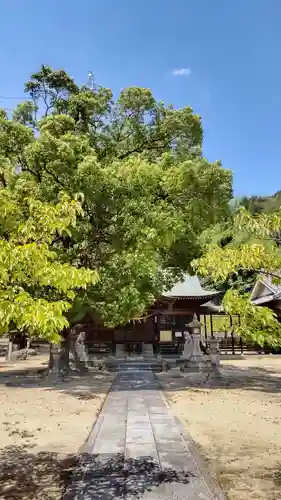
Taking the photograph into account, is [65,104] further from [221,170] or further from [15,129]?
[221,170]

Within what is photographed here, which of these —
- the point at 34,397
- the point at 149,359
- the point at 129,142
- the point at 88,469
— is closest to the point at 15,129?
the point at 129,142

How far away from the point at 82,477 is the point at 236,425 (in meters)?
4.88

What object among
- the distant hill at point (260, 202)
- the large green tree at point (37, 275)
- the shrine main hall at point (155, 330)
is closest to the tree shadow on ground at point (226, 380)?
the shrine main hall at point (155, 330)

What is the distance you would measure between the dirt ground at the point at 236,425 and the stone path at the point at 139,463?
0.40 m

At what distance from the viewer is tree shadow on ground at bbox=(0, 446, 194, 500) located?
4992 mm

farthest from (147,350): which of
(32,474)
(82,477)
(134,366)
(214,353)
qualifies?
(82,477)

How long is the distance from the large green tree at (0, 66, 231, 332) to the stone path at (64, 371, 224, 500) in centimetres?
577

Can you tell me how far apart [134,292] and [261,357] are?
62.4 feet

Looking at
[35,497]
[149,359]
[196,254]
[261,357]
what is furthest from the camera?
[261,357]

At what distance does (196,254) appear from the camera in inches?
645

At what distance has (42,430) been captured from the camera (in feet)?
28.8

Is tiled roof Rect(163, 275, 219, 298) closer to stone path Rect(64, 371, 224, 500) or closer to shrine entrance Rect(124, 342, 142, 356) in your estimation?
shrine entrance Rect(124, 342, 142, 356)

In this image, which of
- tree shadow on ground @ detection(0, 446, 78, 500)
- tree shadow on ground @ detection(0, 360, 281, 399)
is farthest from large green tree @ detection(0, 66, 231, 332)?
tree shadow on ground @ detection(0, 446, 78, 500)

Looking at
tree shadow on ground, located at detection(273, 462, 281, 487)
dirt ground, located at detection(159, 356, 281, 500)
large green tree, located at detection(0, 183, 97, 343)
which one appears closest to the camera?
→ large green tree, located at detection(0, 183, 97, 343)
